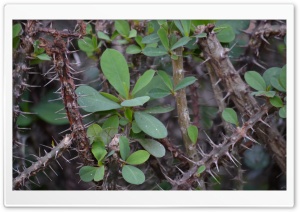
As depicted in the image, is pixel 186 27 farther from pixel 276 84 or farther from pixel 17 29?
pixel 17 29

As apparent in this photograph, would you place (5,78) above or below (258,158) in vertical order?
above

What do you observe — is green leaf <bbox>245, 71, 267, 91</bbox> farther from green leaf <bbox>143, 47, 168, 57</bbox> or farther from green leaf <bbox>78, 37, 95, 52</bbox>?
green leaf <bbox>78, 37, 95, 52</bbox>

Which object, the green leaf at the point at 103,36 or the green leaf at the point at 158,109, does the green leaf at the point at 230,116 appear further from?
the green leaf at the point at 103,36

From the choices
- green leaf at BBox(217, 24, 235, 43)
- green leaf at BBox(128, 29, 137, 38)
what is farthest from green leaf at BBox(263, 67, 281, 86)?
green leaf at BBox(128, 29, 137, 38)

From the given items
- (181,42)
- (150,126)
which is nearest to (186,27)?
(181,42)

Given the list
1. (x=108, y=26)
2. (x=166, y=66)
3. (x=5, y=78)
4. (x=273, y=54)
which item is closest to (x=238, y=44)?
(x=273, y=54)
